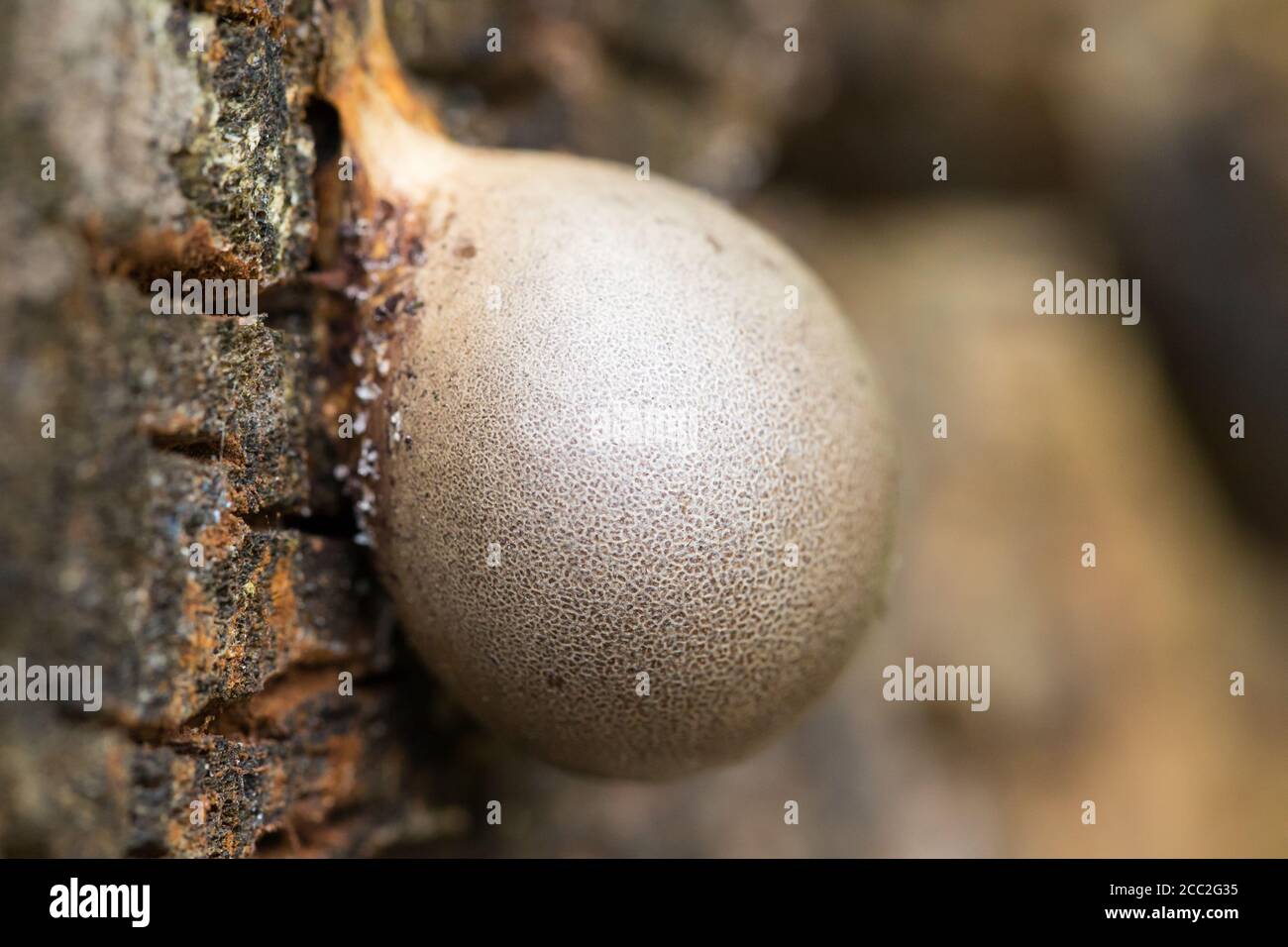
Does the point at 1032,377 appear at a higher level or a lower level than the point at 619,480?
higher

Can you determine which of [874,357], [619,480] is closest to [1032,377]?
[874,357]

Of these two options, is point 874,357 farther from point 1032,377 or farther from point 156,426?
point 156,426

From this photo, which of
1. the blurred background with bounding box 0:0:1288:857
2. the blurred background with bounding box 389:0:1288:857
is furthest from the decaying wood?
the blurred background with bounding box 389:0:1288:857

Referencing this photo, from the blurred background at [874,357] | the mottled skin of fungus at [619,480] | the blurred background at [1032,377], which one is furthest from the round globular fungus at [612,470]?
the blurred background at [1032,377]

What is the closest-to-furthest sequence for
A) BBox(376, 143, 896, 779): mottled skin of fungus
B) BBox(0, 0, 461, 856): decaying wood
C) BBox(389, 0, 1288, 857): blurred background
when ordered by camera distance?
BBox(0, 0, 461, 856): decaying wood
BBox(376, 143, 896, 779): mottled skin of fungus
BBox(389, 0, 1288, 857): blurred background

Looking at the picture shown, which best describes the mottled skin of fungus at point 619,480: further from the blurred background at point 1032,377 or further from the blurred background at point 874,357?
the blurred background at point 1032,377

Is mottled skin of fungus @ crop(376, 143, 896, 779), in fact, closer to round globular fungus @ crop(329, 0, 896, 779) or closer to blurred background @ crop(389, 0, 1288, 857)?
round globular fungus @ crop(329, 0, 896, 779)
